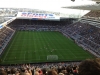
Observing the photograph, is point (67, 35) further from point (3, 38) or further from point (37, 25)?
point (3, 38)

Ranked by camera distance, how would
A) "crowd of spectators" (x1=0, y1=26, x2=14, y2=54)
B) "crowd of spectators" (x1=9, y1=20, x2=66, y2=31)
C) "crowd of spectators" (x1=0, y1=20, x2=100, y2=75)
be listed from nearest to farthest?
1. "crowd of spectators" (x1=0, y1=20, x2=100, y2=75)
2. "crowd of spectators" (x1=0, y1=26, x2=14, y2=54)
3. "crowd of spectators" (x1=9, y1=20, x2=66, y2=31)

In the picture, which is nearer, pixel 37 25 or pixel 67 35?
pixel 67 35

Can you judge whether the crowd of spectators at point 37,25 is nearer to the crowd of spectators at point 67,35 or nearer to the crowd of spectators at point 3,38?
the crowd of spectators at point 67,35

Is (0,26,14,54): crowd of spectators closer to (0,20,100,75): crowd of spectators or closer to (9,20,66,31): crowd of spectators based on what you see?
(0,20,100,75): crowd of spectators

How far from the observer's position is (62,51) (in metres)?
37.8

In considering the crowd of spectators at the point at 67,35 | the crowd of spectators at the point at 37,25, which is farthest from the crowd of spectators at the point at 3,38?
the crowd of spectators at the point at 37,25

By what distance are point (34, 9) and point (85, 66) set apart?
350ft

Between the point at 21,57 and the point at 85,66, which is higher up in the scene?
the point at 85,66

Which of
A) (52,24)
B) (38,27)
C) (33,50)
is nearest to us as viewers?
(33,50)

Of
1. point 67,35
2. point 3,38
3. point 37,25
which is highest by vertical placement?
point 3,38

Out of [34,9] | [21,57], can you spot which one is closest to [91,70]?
[21,57]

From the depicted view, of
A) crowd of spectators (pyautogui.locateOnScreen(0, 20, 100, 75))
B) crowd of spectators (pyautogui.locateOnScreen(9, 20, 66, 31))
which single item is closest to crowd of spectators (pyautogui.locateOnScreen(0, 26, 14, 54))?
crowd of spectators (pyautogui.locateOnScreen(0, 20, 100, 75))

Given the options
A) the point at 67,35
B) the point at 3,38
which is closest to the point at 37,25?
the point at 67,35

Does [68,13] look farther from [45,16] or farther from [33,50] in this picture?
[33,50]
